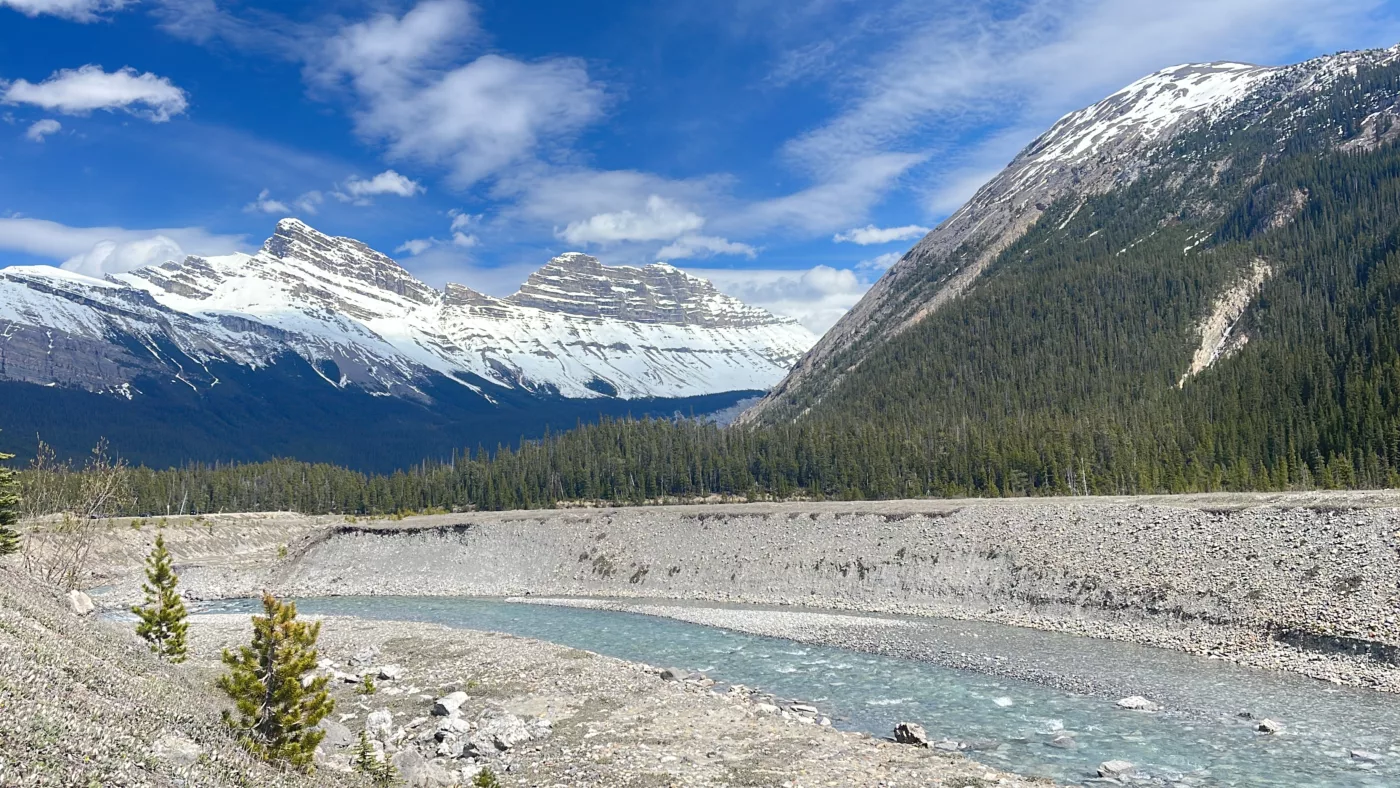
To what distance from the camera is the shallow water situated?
75.6 feet

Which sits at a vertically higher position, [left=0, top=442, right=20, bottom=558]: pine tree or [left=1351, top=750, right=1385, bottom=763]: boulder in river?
[left=0, top=442, right=20, bottom=558]: pine tree

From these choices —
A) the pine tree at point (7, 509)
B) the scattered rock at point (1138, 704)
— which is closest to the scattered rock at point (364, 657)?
the pine tree at point (7, 509)

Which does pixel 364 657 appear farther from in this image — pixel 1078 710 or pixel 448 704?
pixel 1078 710

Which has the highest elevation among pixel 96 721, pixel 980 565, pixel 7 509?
pixel 7 509

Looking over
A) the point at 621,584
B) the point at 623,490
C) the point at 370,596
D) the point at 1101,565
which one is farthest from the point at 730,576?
the point at 623,490

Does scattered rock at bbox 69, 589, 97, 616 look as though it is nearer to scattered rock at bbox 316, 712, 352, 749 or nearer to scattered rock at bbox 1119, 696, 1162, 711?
scattered rock at bbox 316, 712, 352, 749

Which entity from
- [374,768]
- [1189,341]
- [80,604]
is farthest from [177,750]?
[1189,341]

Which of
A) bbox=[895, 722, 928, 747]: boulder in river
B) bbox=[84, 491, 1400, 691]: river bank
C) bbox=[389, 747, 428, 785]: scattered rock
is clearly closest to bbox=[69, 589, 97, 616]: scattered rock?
bbox=[389, 747, 428, 785]: scattered rock

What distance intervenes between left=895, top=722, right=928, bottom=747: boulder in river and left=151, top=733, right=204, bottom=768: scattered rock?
19827 millimetres

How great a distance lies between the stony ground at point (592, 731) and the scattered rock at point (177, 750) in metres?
6.02

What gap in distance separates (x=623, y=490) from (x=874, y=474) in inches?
1678

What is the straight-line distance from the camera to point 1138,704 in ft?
96.2

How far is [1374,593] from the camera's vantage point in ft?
115

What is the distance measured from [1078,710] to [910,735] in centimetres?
828
